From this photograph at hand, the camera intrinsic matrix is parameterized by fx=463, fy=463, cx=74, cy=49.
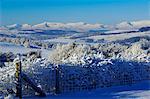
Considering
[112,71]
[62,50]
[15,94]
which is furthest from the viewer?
[62,50]

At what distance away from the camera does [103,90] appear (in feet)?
61.0

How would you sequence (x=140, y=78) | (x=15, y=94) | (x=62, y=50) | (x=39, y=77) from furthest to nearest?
(x=62, y=50) → (x=140, y=78) → (x=39, y=77) → (x=15, y=94)

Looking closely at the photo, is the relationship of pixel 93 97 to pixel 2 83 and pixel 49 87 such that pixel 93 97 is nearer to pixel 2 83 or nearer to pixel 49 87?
pixel 49 87

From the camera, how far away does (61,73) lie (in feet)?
58.6

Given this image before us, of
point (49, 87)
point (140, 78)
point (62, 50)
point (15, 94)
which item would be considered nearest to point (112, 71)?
point (140, 78)

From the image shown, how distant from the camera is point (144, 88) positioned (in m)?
19.2

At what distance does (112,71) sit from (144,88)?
1.71 meters

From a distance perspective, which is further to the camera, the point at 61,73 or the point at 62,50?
the point at 62,50

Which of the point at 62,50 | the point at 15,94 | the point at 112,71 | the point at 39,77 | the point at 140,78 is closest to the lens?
the point at 15,94

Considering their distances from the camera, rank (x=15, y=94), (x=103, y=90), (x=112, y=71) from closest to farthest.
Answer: (x=15, y=94) → (x=103, y=90) → (x=112, y=71)

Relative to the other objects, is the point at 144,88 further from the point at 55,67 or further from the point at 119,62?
the point at 55,67

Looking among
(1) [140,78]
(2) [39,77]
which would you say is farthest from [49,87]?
(1) [140,78]

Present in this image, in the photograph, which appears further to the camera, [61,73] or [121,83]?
[121,83]

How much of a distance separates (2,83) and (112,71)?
616 cm
